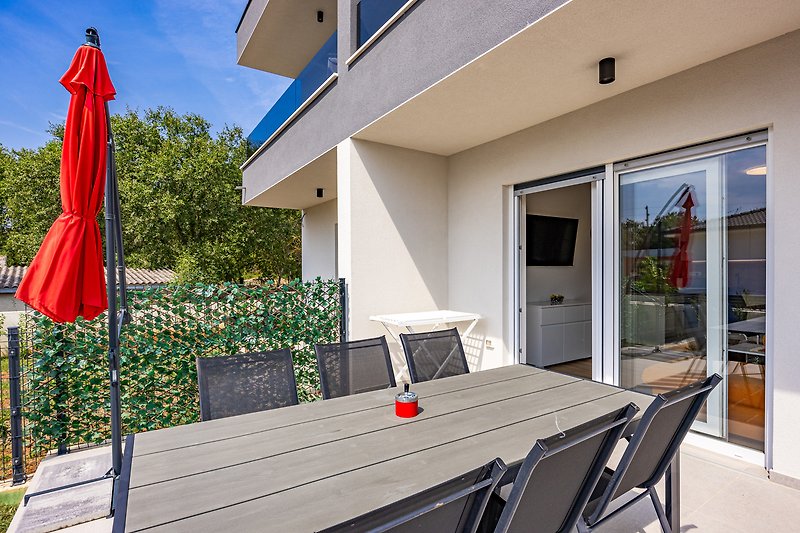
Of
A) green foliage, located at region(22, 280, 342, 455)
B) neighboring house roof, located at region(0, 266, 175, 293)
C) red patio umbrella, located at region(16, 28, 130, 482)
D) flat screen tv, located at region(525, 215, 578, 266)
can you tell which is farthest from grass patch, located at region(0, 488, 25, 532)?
neighboring house roof, located at region(0, 266, 175, 293)

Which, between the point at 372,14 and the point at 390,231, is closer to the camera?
the point at 372,14

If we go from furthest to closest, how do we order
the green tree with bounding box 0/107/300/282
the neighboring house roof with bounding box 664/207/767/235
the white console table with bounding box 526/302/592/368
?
the green tree with bounding box 0/107/300/282 → the white console table with bounding box 526/302/592/368 → the neighboring house roof with bounding box 664/207/767/235

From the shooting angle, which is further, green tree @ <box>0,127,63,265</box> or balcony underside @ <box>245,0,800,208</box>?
green tree @ <box>0,127,63,265</box>

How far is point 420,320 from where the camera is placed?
16.8 feet

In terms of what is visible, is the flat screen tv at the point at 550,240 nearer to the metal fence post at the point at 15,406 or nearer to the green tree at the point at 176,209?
the metal fence post at the point at 15,406

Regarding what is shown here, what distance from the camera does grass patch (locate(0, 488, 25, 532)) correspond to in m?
2.95

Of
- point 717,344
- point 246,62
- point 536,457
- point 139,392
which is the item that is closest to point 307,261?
point 246,62

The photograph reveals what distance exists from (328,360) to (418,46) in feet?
9.87

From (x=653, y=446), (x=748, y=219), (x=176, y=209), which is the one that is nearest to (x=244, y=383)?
(x=653, y=446)

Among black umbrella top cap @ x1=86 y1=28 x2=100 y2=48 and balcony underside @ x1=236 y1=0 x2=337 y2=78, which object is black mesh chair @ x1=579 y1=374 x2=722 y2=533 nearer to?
black umbrella top cap @ x1=86 y1=28 x2=100 y2=48

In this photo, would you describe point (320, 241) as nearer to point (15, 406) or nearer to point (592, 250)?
point (592, 250)

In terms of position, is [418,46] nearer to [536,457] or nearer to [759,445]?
[536,457]

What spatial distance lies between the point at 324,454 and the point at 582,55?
10.8 feet

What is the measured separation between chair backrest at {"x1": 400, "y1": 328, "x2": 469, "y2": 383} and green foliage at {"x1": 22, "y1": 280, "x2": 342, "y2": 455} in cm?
195
